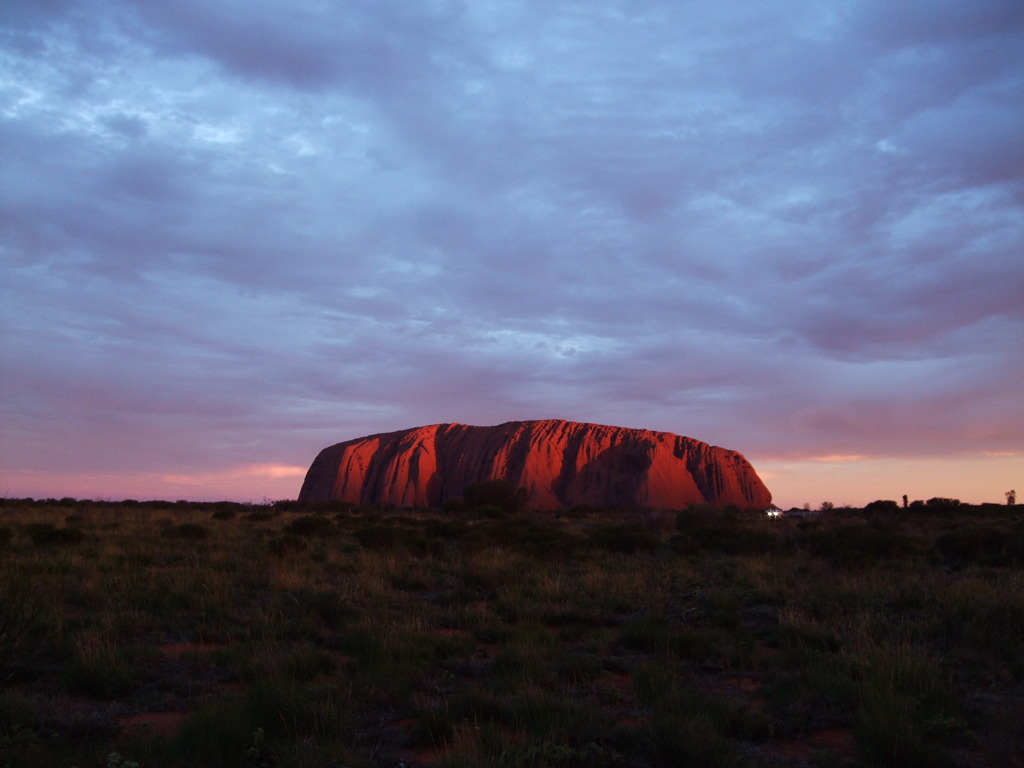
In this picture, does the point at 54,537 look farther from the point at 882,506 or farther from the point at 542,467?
the point at 542,467

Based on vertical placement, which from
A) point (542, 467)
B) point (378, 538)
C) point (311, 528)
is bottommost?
point (311, 528)

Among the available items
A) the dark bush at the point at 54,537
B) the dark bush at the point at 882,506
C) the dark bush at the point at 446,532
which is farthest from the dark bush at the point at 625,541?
the dark bush at the point at 882,506

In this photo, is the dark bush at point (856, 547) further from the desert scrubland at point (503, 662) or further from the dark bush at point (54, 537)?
the dark bush at point (54, 537)

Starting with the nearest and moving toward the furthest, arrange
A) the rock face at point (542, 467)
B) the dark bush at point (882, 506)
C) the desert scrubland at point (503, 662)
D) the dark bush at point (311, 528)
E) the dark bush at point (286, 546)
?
the desert scrubland at point (503, 662)
the dark bush at point (286, 546)
the dark bush at point (311, 528)
the dark bush at point (882, 506)
the rock face at point (542, 467)

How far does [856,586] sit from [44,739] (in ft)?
34.2

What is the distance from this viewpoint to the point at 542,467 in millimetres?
59469

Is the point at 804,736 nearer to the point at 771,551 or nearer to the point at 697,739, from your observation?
the point at 697,739

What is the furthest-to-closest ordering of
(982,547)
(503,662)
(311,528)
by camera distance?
(311,528)
(982,547)
(503,662)

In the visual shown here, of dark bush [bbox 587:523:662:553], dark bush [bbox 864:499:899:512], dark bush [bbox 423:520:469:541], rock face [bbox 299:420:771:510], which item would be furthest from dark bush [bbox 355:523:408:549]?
rock face [bbox 299:420:771:510]

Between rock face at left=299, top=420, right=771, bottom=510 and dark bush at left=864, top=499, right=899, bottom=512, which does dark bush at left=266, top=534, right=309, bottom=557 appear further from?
rock face at left=299, top=420, right=771, bottom=510

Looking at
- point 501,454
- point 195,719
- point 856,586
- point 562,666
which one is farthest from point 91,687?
point 501,454

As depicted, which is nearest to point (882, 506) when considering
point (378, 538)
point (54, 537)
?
point (378, 538)

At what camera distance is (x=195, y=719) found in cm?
472

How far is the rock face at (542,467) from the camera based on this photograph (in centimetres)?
5803
